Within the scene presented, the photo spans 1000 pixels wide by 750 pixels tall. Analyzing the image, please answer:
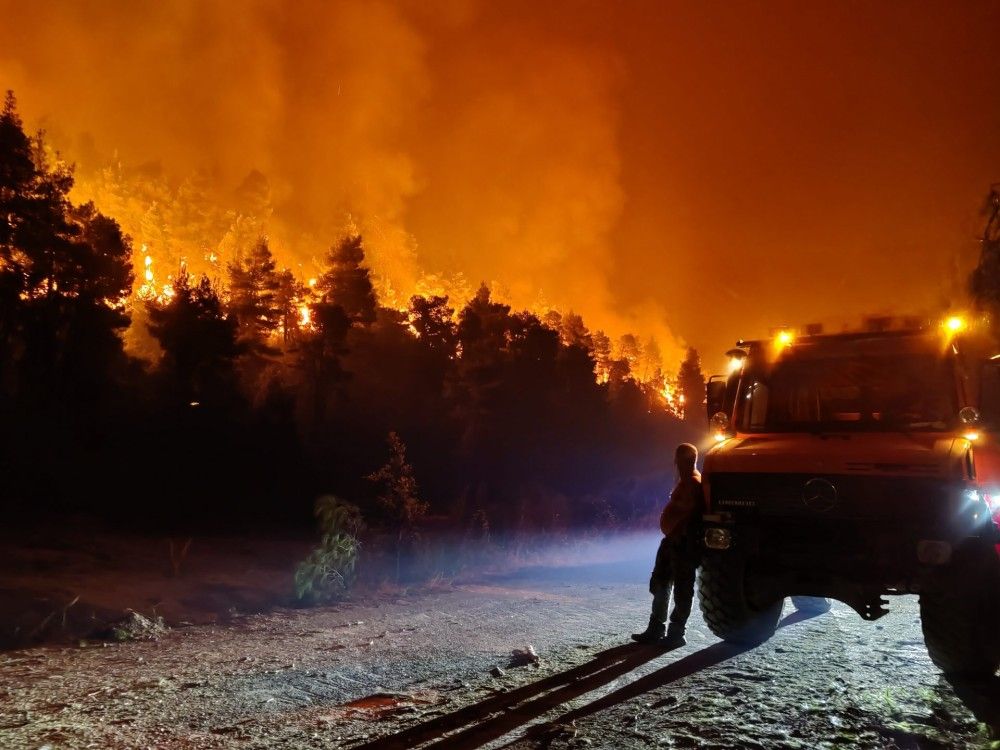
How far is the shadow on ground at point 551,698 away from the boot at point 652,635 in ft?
0.47

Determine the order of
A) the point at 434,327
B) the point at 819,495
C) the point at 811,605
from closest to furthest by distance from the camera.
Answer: the point at 819,495 < the point at 811,605 < the point at 434,327

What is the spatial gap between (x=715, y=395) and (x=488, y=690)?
4.31 m

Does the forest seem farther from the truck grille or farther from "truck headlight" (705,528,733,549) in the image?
the truck grille

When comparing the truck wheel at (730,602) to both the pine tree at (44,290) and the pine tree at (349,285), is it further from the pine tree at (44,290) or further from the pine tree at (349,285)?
the pine tree at (349,285)

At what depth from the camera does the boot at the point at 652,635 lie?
21.2 feet

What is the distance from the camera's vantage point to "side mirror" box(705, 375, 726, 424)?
7.55m

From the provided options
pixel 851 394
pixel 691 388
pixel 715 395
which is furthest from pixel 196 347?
pixel 691 388

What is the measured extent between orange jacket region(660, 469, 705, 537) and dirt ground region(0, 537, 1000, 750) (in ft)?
3.63

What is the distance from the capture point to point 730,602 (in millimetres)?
6023

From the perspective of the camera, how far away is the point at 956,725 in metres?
4.24

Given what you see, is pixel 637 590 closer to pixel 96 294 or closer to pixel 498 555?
pixel 498 555

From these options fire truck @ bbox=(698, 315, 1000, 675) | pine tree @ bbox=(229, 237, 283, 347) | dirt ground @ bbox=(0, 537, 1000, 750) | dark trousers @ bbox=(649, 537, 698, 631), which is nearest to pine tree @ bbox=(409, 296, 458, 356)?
pine tree @ bbox=(229, 237, 283, 347)

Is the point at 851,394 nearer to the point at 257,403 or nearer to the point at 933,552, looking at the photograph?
the point at 933,552

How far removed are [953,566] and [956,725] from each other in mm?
1303
